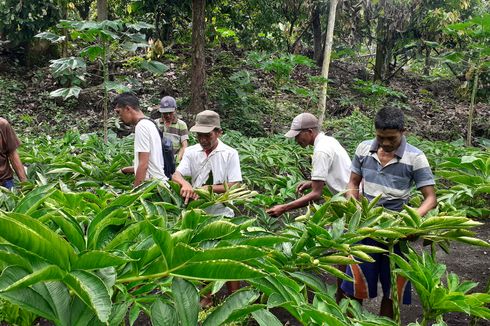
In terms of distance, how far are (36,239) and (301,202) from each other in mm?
2047

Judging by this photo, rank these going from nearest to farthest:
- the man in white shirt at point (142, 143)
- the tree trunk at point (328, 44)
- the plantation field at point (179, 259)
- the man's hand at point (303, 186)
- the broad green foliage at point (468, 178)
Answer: the plantation field at point (179, 259) < the broad green foliage at point (468, 178) < the man's hand at point (303, 186) < the man in white shirt at point (142, 143) < the tree trunk at point (328, 44)

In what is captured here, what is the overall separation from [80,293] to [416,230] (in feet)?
4.35

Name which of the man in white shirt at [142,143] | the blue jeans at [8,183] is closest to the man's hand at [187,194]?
the man in white shirt at [142,143]

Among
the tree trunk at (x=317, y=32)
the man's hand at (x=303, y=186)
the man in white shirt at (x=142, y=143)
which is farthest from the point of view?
the tree trunk at (x=317, y=32)

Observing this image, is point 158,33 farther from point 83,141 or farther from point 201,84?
point 83,141

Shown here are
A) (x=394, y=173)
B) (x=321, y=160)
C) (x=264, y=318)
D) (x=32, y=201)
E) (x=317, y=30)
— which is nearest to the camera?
(x=264, y=318)

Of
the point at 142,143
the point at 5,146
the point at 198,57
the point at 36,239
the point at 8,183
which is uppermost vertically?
the point at 36,239

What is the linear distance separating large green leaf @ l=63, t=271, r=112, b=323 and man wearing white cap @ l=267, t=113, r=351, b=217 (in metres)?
2.04

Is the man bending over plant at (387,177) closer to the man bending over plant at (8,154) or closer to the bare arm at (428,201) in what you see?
the bare arm at (428,201)

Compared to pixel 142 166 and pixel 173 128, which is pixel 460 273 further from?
pixel 173 128

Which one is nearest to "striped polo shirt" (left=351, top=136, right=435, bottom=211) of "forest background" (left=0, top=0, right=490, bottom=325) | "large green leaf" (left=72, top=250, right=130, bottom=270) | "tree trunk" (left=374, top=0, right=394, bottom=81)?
"forest background" (left=0, top=0, right=490, bottom=325)

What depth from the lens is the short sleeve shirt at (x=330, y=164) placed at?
113 inches

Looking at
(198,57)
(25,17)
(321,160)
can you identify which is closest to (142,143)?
(321,160)

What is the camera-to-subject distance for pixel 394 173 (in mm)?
2588
